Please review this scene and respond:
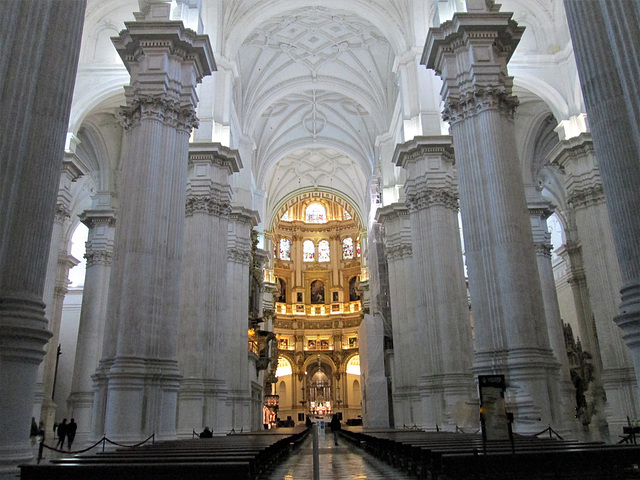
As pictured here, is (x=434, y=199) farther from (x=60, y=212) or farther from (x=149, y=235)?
(x=60, y=212)

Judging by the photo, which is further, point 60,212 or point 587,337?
point 587,337

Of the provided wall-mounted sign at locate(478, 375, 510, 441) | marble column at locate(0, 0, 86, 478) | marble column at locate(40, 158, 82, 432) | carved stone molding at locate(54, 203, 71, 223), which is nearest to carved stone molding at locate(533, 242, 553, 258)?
wall-mounted sign at locate(478, 375, 510, 441)

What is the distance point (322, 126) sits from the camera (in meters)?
35.5

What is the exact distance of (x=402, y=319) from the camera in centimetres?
2270

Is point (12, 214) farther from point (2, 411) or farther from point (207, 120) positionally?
point (207, 120)

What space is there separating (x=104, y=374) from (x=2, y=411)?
18.0ft

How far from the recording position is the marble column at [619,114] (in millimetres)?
5734

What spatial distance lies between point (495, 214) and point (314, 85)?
20899mm

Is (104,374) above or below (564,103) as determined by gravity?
below

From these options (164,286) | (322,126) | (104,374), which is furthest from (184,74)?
(322,126)

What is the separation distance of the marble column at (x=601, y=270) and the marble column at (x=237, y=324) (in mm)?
12623

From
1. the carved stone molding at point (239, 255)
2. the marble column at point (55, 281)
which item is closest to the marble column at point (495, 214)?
the marble column at point (55, 281)

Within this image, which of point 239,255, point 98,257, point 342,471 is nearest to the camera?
point 342,471

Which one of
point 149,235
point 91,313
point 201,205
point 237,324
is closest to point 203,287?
point 201,205
